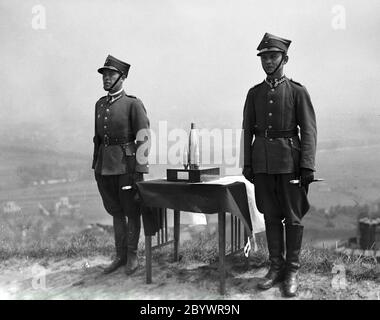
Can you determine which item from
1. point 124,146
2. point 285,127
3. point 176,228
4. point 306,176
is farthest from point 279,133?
point 176,228

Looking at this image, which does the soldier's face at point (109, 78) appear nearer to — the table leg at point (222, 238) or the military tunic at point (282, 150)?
the military tunic at point (282, 150)

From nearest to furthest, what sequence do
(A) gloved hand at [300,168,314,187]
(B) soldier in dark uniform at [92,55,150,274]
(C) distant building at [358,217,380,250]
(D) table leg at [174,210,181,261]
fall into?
(A) gloved hand at [300,168,314,187]
(B) soldier in dark uniform at [92,55,150,274]
(D) table leg at [174,210,181,261]
(C) distant building at [358,217,380,250]

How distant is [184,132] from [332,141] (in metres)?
2.30

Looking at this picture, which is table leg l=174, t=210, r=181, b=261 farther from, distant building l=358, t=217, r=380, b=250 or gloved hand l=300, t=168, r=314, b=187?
distant building l=358, t=217, r=380, b=250

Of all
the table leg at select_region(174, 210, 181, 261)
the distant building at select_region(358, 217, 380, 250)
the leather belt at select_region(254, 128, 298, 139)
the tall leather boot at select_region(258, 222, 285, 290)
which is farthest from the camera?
the distant building at select_region(358, 217, 380, 250)

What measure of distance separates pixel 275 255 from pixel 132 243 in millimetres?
1302

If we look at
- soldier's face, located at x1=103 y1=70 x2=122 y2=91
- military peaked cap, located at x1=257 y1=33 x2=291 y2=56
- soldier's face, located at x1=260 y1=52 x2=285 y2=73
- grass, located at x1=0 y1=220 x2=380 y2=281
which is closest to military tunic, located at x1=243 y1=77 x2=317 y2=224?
soldier's face, located at x1=260 y1=52 x2=285 y2=73

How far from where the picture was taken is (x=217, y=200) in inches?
123

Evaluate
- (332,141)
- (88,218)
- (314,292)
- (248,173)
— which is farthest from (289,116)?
(88,218)

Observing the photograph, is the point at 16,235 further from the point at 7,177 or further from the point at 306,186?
the point at 306,186

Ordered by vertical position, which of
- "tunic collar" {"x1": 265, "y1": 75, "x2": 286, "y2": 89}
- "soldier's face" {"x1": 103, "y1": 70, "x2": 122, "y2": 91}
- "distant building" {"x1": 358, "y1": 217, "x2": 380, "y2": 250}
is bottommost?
"distant building" {"x1": 358, "y1": 217, "x2": 380, "y2": 250}

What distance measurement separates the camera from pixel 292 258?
3.22 m

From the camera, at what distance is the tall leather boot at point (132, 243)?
3754 mm

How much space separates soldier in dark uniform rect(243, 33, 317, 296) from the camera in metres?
3.09
